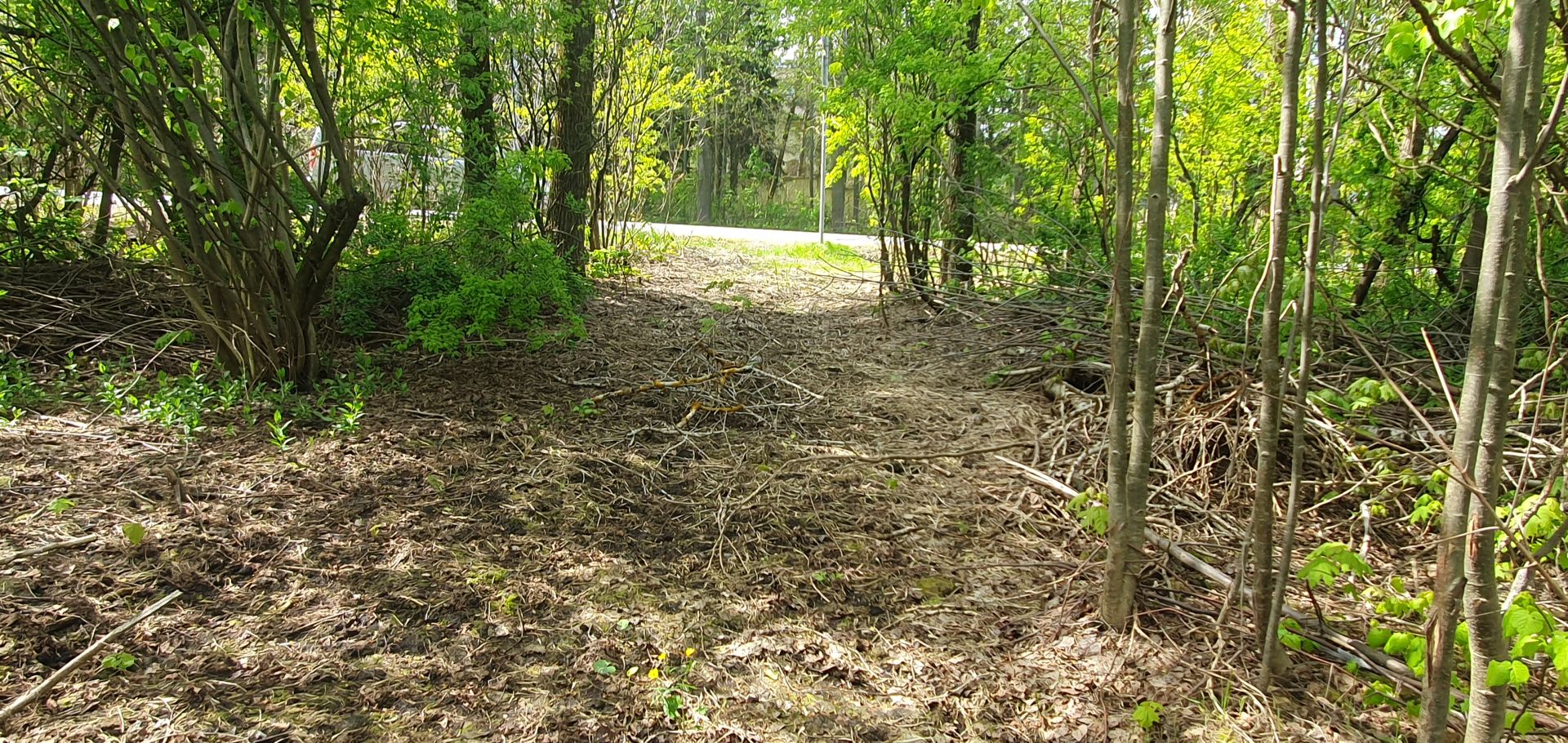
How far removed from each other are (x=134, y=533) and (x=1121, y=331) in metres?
3.26

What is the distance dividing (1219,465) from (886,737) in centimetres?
226

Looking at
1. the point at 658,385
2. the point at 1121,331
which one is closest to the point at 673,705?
Answer: the point at 1121,331

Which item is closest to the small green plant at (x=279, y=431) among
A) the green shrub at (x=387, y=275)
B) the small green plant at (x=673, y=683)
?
the green shrub at (x=387, y=275)

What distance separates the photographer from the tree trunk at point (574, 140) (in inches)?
271

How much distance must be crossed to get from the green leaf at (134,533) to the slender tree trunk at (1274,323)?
3.46m

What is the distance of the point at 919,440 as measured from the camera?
4.26 m

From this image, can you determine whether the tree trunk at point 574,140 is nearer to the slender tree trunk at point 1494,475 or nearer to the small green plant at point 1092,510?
the small green plant at point 1092,510

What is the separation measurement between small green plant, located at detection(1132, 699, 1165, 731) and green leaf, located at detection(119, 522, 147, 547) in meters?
3.19

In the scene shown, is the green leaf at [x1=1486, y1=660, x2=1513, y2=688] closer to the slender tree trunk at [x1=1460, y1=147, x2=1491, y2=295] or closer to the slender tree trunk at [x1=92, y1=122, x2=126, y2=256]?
the slender tree trunk at [x1=1460, y1=147, x2=1491, y2=295]

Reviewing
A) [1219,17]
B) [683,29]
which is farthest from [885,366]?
[683,29]

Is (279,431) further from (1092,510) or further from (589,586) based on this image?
(1092,510)

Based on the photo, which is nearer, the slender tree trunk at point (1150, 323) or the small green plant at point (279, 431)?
the slender tree trunk at point (1150, 323)

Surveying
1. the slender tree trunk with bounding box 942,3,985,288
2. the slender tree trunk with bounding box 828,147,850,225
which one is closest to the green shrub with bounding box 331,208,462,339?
the slender tree trunk with bounding box 942,3,985,288

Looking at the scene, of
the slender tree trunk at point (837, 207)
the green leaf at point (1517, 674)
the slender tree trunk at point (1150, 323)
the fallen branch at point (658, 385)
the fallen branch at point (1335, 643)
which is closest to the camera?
the green leaf at point (1517, 674)
